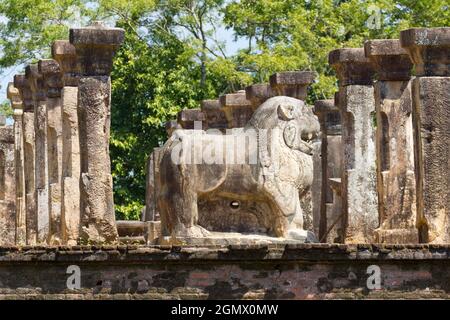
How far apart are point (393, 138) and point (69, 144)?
4450 mm

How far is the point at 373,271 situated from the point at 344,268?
300mm

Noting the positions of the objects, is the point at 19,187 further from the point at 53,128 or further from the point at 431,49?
the point at 431,49

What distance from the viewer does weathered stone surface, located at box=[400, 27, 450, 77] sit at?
22266 millimetres

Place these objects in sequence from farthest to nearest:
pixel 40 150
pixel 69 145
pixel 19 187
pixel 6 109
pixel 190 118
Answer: pixel 6 109, pixel 190 118, pixel 19 187, pixel 40 150, pixel 69 145

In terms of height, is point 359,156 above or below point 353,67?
below

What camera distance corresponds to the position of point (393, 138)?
2556cm

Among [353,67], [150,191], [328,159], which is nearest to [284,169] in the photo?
[353,67]

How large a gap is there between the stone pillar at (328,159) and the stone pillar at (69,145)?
373cm

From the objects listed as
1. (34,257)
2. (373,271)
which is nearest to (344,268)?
(373,271)

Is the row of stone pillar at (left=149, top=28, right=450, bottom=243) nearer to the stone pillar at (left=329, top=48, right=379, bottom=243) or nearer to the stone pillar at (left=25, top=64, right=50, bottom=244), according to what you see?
the stone pillar at (left=329, top=48, right=379, bottom=243)

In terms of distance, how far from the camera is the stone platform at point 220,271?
789 inches

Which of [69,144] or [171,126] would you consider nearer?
[69,144]

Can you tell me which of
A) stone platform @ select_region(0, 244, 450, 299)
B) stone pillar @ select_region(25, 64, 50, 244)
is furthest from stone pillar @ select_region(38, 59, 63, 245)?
stone platform @ select_region(0, 244, 450, 299)

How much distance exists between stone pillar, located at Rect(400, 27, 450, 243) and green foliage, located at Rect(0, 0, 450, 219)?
61.3 ft
